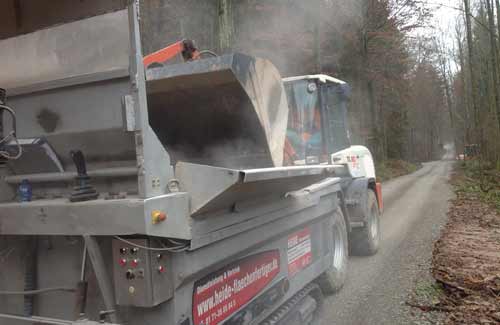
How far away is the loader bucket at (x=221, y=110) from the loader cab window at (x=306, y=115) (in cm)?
225

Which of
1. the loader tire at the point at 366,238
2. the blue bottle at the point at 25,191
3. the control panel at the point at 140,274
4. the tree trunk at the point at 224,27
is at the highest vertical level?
the tree trunk at the point at 224,27

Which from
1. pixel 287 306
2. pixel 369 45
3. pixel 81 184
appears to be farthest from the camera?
pixel 369 45

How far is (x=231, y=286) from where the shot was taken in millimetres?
2750

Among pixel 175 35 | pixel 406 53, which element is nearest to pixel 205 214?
pixel 175 35

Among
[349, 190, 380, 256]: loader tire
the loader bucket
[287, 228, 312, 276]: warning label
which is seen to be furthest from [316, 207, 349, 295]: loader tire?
the loader bucket

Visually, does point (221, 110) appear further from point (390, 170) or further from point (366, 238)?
point (390, 170)

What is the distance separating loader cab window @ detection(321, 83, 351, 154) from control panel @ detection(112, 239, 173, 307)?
4.16 meters

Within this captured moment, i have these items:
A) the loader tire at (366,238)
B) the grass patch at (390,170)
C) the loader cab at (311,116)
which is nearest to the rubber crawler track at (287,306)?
the loader cab at (311,116)

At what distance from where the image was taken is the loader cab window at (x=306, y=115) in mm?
5863

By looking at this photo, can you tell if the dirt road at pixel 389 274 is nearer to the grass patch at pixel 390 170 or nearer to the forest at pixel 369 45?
the forest at pixel 369 45

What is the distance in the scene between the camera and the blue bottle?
2.60m

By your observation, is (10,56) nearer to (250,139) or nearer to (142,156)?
(142,156)

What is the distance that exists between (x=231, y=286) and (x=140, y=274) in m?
0.74

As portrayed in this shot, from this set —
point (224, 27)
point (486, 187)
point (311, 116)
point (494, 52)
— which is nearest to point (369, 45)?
point (494, 52)
